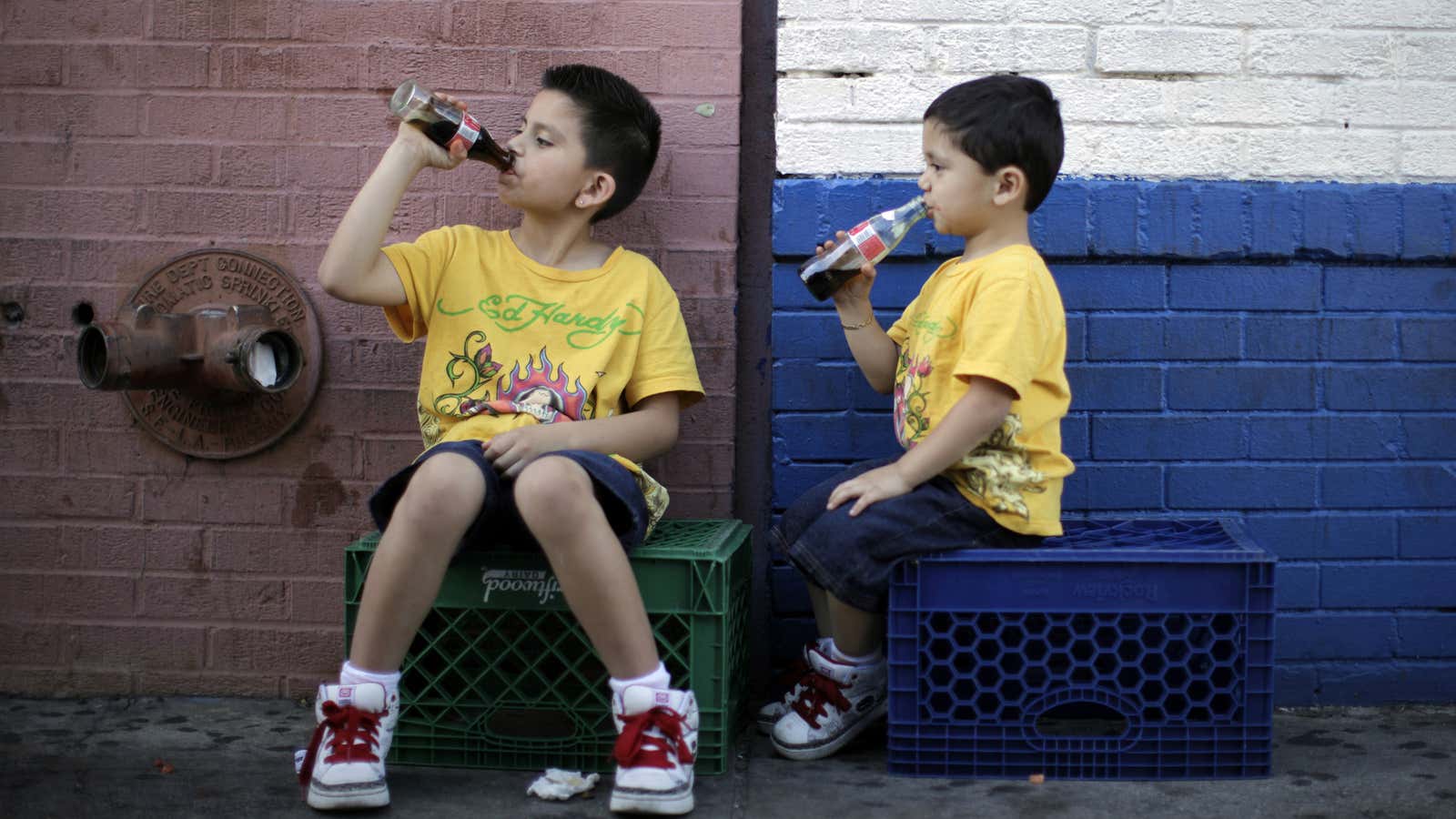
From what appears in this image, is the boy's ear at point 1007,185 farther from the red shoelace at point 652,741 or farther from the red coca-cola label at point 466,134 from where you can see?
the red shoelace at point 652,741

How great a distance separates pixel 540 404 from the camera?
10.3 feet

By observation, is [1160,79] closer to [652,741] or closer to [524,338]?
[524,338]

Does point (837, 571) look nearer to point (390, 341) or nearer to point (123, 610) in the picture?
point (390, 341)

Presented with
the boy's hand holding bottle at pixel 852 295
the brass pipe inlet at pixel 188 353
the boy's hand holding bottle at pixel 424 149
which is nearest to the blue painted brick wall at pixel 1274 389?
the boy's hand holding bottle at pixel 852 295

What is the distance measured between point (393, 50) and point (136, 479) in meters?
1.29

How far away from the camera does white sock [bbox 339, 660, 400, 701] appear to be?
2.79m

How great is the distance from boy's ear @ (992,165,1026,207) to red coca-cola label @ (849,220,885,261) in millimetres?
274

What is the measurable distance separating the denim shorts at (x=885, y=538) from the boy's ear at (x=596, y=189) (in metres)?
0.94

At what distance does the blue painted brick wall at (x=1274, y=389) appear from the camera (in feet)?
11.4

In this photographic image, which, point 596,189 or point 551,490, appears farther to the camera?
point 596,189

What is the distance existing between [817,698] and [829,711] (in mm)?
40

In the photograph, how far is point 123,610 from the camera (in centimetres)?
359

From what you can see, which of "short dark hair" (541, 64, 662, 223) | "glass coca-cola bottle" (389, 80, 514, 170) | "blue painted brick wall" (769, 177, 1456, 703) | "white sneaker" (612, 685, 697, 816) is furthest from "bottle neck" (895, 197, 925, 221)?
"white sneaker" (612, 685, 697, 816)

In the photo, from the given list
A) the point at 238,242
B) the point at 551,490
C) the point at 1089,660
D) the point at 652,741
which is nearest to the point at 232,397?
the point at 238,242
